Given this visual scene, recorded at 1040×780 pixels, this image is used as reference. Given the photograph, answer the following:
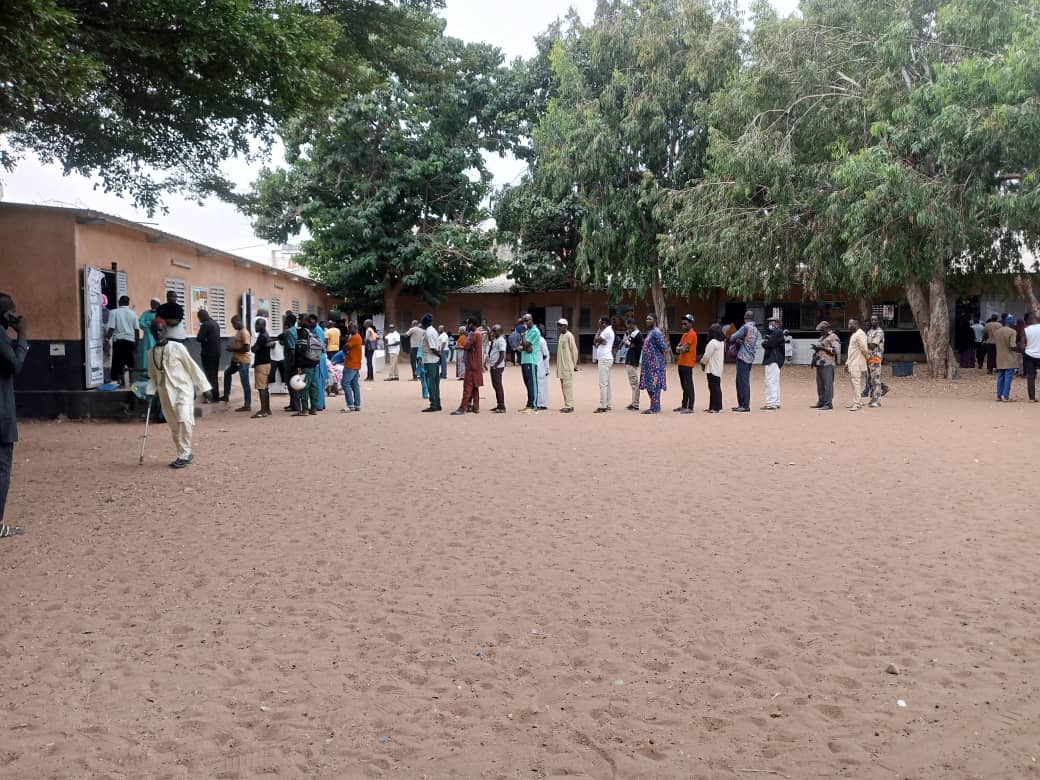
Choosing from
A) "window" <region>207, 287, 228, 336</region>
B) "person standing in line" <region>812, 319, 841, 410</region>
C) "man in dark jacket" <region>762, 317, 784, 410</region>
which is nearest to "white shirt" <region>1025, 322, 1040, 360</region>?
"person standing in line" <region>812, 319, 841, 410</region>

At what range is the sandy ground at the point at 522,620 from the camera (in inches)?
131

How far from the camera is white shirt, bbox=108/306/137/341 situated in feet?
46.2

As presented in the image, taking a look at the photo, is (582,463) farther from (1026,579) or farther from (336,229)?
(336,229)

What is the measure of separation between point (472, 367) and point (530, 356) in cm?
108

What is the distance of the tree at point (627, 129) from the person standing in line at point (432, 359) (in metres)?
13.8

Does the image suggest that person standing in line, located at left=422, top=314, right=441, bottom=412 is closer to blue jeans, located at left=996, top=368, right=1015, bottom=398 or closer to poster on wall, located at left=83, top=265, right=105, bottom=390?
poster on wall, located at left=83, top=265, right=105, bottom=390

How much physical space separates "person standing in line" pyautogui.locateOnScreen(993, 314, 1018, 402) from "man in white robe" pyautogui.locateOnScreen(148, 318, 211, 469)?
46.1 feet

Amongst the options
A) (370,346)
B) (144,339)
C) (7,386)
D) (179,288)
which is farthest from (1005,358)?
(179,288)

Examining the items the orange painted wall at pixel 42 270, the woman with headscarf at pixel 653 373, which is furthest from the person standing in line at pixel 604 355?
the orange painted wall at pixel 42 270

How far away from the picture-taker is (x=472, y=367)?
14547 mm

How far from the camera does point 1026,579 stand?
5254 mm

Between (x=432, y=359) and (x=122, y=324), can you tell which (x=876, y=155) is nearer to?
(x=432, y=359)

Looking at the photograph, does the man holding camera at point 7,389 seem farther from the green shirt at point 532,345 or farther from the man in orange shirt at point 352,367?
the green shirt at point 532,345

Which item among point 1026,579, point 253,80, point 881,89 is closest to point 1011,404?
point 881,89
